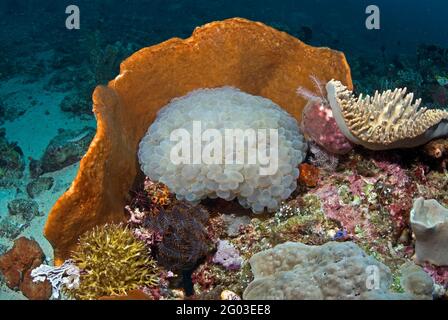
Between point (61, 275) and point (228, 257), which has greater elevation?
point (228, 257)

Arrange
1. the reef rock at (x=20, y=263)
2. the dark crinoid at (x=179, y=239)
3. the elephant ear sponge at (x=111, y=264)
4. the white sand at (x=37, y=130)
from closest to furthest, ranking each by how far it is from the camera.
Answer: the elephant ear sponge at (x=111, y=264)
the dark crinoid at (x=179, y=239)
the reef rock at (x=20, y=263)
the white sand at (x=37, y=130)

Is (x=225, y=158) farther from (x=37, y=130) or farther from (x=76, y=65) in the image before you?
(x=76, y=65)

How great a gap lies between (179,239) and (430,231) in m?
2.20

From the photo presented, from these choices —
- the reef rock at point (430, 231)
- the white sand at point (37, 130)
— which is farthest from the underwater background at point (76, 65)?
the reef rock at point (430, 231)

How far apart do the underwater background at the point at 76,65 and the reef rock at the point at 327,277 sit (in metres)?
3.22

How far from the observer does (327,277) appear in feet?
10.0

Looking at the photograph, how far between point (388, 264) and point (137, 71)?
3.35m

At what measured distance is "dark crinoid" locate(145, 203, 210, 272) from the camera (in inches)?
150

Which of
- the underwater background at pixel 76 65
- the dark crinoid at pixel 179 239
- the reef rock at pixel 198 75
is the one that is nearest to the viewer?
the dark crinoid at pixel 179 239

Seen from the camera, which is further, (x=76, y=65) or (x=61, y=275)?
(x=76, y=65)

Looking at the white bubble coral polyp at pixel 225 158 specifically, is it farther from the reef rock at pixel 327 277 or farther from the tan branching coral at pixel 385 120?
the reef rock at pixel 327 277

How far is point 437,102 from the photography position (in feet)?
37.1

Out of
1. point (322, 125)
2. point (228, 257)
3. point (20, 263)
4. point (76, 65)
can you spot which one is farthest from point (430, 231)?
point (76, 65)

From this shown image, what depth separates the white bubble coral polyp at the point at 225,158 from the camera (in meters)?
4.00
